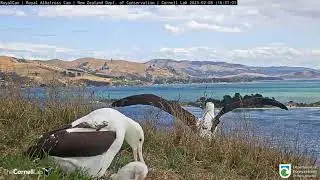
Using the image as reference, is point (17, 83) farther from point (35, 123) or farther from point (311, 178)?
point (311, 178)

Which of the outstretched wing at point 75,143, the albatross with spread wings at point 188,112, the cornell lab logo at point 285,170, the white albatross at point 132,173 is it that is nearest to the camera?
the outstretched wing at point 75,143

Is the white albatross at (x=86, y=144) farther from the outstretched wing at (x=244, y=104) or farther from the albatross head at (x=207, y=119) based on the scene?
the outstretched wing at (x=244, y=104)

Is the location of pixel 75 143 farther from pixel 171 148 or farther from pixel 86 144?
pixel 171 148

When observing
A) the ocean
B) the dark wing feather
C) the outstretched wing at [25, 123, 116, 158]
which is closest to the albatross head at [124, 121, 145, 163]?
the outstretched wing at [25, 123, 116, 158]

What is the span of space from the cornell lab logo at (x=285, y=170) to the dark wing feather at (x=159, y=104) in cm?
118

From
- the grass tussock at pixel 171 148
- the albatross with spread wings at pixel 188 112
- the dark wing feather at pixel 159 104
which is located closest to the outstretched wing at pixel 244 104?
the albatross with spread wings at pixel 188 112

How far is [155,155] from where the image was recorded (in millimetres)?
6746

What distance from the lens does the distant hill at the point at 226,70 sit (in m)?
6.60

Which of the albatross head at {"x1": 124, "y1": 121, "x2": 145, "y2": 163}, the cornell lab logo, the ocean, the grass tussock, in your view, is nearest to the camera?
the albatross head at {"x1": 124, "y1": 121, "x2": 145, "y2": 163}

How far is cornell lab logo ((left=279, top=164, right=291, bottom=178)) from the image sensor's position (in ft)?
21.3

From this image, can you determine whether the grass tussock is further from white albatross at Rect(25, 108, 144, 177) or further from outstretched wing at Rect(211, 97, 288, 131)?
white albatross at Rect(25, 108, 144, 177)

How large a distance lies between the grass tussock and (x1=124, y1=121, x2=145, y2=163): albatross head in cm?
21

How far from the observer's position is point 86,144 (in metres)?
5.23

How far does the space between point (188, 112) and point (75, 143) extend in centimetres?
244
